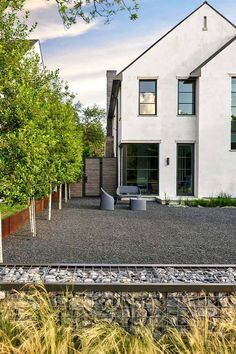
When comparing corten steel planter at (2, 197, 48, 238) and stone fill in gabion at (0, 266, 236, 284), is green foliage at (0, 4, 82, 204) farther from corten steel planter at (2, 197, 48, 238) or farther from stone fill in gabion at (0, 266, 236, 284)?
corten steel planter at (2, 197, 48, 238)

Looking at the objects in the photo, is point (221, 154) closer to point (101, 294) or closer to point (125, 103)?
point (125, 103)

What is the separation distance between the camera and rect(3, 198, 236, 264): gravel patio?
7414mm

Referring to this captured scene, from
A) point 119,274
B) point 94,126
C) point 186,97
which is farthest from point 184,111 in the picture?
point 94,126

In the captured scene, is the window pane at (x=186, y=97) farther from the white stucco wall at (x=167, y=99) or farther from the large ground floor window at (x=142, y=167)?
the large ground floor window at (x=142, y=167)

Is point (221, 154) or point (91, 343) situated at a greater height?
point (221, 154)

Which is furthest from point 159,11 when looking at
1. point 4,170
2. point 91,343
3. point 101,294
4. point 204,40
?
point 204,40

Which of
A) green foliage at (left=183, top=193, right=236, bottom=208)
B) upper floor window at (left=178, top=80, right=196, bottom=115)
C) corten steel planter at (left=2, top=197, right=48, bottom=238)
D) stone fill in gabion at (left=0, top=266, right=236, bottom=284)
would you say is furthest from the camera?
upper floor window at (left=178, top=80, right=196, bottom=115)

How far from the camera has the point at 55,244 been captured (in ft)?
28.4

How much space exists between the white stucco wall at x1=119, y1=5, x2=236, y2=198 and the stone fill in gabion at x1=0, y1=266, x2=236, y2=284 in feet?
43.8

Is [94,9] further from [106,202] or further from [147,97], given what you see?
[147,97]

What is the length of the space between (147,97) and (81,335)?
1679cm

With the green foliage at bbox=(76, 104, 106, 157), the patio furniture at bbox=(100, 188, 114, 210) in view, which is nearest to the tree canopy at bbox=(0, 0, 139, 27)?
the patio furniture at bbox=(100, 188, 114, 210)

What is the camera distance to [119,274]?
545cm

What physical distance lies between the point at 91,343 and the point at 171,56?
17.7 metres
